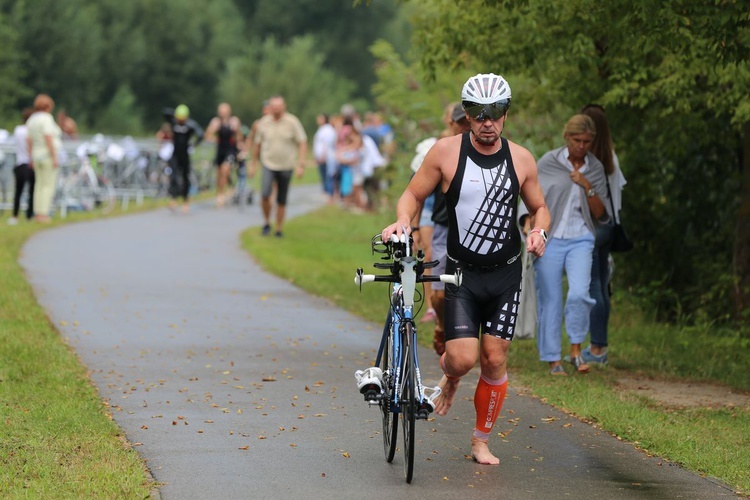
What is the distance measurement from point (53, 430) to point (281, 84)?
228 feet

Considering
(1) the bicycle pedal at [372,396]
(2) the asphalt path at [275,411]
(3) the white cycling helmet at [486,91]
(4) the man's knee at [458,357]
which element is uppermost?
(3) the white cycling helmet at [486,91]

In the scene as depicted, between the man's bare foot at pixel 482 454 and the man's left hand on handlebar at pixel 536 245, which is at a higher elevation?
the man's left hand on handlebar at pixel 536 245

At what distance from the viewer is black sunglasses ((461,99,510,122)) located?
6.76 metres

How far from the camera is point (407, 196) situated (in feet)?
22.5

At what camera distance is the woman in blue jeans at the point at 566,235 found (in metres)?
9.96

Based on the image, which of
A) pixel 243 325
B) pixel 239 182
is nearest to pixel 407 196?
pixel 243 325

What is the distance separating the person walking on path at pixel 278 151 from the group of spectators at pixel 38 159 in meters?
3.18

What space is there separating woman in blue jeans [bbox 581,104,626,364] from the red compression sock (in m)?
3.45

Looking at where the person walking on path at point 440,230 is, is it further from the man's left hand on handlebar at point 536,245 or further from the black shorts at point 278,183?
the black shorts at point 278,183

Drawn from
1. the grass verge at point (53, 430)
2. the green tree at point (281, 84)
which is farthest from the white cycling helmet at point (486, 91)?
the green tree at point (281, 84)

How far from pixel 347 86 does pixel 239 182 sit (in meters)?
62.2

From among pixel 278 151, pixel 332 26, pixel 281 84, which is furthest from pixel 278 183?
pixel 332 26

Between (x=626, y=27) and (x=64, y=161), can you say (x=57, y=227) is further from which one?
(x=626, y=27)

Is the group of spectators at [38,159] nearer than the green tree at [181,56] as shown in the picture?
Yes
